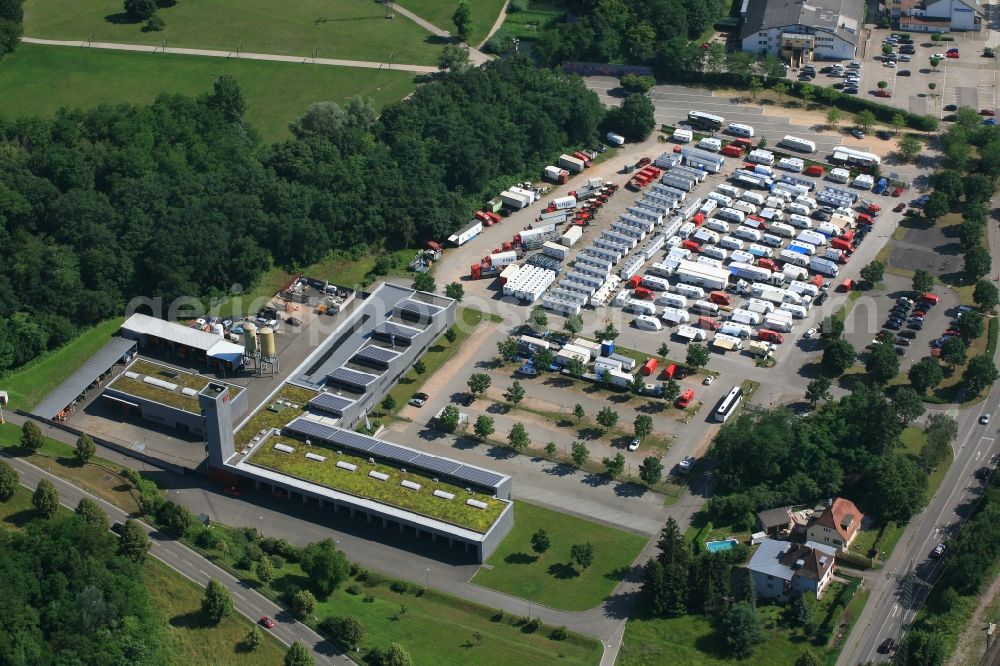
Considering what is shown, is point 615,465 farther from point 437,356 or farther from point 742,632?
point 437,356

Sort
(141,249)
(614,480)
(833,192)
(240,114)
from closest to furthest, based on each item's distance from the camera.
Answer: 1. (614,480)
2. (141,249)
3. (833,192)
4. (240,114)

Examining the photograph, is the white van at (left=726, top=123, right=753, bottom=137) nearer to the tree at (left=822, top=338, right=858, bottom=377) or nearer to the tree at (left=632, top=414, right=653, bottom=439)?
the tree at (left=822, top=338, right=858, bottom=377)

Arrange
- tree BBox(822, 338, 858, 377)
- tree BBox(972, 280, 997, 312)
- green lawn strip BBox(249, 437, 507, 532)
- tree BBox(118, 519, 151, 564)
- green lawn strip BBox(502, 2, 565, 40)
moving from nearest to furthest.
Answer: tree BBox(118, 519, 151, 564) < green lawn strip BBox(249, 437, 507, 532) < tree BBox(822, 338, 858, 377) < tree BBox(972, 280, 997, 312) < green lawn strip BBox(502, 2, 565, 40)

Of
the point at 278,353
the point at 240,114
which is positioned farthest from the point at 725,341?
the point at 240,114

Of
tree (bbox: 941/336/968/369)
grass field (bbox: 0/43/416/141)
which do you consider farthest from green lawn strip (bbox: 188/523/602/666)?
grass field (bbox: 0/43/416/141)

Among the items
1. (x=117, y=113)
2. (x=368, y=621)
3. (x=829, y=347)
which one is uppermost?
(x=117, y=113)

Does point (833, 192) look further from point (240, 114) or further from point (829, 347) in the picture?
point (240, 114)
